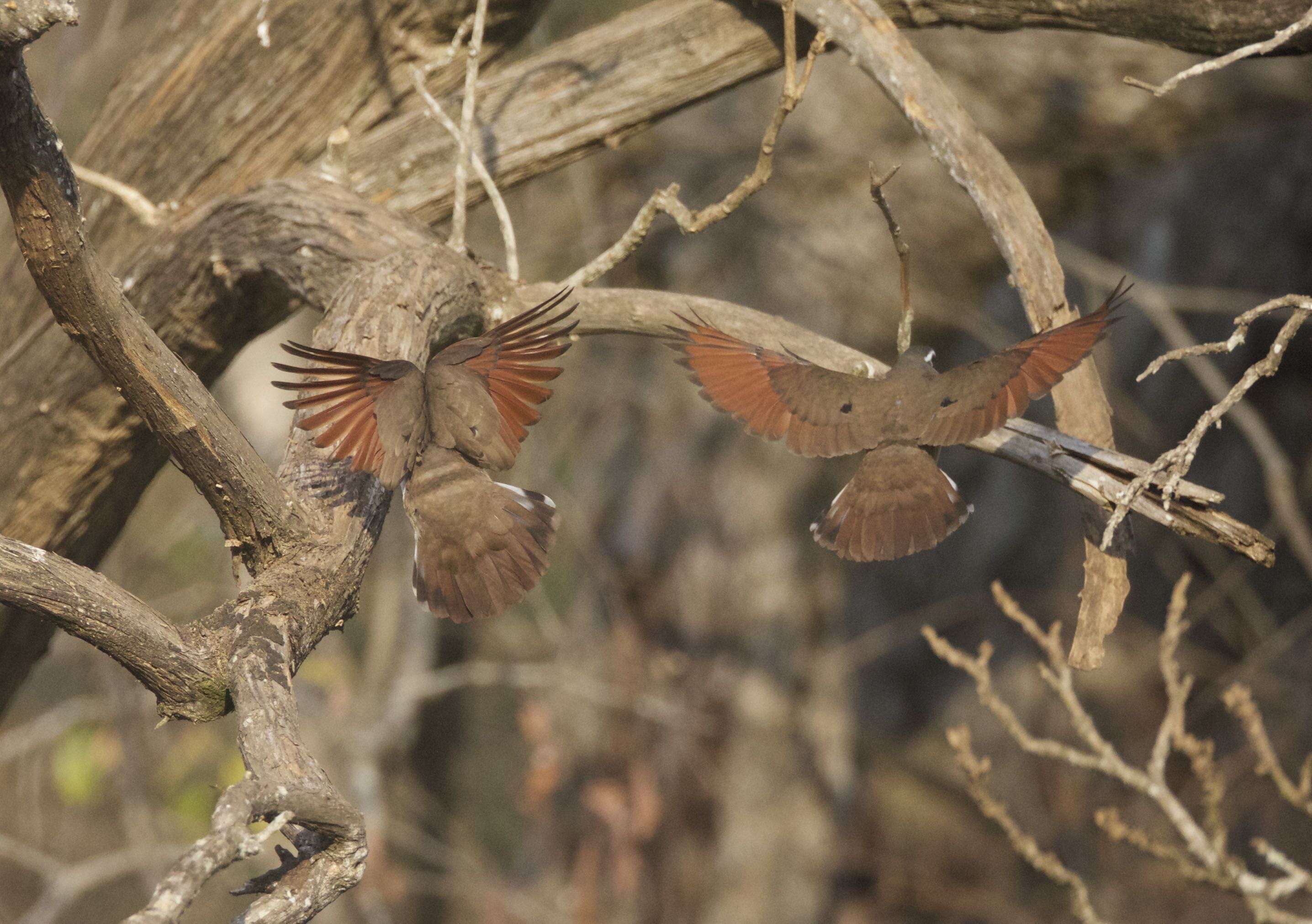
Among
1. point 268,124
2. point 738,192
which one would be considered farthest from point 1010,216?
point 268,124

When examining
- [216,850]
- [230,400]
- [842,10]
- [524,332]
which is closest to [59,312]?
[524,332]

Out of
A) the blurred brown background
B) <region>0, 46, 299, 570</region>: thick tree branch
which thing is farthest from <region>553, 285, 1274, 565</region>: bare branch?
the blurred brown background

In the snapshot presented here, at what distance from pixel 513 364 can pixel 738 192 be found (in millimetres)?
515

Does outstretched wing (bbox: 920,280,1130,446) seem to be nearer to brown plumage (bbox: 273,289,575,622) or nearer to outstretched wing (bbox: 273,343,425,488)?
brown plumage (bbox: 273,289,575,622)

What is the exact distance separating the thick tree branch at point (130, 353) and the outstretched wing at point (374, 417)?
12cm

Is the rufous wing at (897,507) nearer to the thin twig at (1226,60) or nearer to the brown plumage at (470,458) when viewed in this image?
the brown plumage at (470,458)

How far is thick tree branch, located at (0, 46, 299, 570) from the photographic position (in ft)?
5.40

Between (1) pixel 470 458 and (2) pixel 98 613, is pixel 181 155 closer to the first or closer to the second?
(1) pixel 470 458

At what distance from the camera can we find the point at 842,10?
2479 millimetres

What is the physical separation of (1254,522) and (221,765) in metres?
6.04

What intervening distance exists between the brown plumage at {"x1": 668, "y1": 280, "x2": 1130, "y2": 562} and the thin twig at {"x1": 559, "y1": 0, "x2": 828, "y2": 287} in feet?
0.88

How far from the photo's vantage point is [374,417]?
1739 mm

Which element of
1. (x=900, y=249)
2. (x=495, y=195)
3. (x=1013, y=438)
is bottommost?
(x=1013, y=438)

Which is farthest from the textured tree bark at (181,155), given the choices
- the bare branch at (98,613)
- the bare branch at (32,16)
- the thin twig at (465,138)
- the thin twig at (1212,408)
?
the thin twig at (1212,408)
